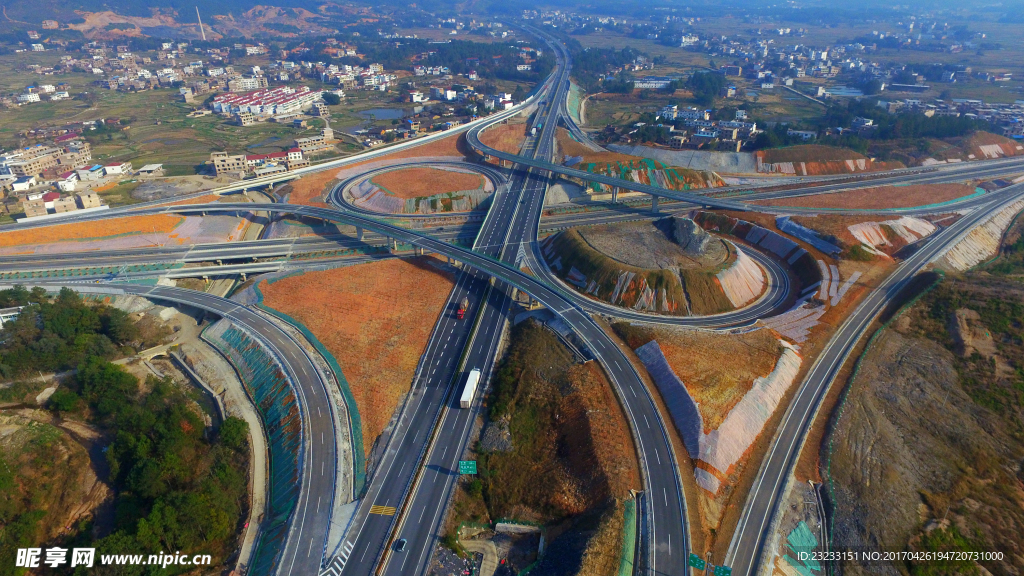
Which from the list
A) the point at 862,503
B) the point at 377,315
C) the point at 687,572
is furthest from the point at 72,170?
the point at 862,503

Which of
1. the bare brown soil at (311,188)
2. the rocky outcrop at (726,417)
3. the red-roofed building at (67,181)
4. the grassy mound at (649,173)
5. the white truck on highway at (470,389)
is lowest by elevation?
the red-roofed building at (67,181)

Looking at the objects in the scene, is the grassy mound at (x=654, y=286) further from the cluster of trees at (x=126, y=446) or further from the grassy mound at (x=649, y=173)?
the cluster of trees at (x=126, y=446)

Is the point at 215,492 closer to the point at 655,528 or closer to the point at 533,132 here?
the point at 655,528

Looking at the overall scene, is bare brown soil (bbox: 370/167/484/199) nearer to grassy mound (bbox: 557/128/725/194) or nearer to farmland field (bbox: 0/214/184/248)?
grassy mound (bbox: 557/128/725/194)

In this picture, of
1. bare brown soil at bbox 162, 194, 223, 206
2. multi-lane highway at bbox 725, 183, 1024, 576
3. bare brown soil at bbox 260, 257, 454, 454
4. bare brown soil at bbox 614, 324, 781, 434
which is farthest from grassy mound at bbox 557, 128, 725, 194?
bare brown soil at bbox 162, 194, 223, 206

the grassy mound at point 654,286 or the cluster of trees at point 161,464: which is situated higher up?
the grassy mound at point 654,286

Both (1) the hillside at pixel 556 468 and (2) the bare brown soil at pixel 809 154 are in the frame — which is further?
(2) the bare brown soil at pixel 809 154

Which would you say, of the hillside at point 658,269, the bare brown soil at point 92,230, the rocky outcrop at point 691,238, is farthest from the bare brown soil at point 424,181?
the rocky outcrop at point 691,238

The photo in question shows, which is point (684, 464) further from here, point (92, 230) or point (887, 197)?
point (92, 230)
